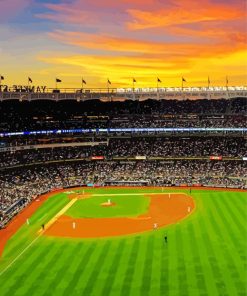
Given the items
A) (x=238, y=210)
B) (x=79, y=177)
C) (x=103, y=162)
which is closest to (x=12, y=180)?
(x=79, y=177)

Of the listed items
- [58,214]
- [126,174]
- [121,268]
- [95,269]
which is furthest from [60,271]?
[126,174]

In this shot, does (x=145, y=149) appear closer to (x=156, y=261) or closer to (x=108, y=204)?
(x=108, y=204)

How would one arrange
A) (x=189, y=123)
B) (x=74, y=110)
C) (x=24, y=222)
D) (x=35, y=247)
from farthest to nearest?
(x=74, y=110)
(x=189, y=123)
(x=24, y=222)
(x=35, y=247)

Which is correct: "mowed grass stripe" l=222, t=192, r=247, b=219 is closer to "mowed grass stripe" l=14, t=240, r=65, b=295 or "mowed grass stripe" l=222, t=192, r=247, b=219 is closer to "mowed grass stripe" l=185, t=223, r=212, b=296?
"mowed grass stripe" l=185, t=223, r=212, b=296

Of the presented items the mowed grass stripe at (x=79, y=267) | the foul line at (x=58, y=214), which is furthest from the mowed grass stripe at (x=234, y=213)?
the foul line at (x=58, y=214)

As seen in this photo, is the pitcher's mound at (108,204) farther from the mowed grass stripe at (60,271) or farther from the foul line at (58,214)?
the mowed grass stripe at (60,271)

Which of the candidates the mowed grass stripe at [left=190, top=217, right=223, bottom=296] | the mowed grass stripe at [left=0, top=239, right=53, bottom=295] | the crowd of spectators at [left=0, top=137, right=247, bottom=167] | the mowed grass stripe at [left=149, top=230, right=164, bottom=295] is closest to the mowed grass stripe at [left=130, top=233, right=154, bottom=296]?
the mowed grass stripe at [left=149, top=230, right=164, bottom=295]

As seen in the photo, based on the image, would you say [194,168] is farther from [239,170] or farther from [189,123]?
[189,123]
